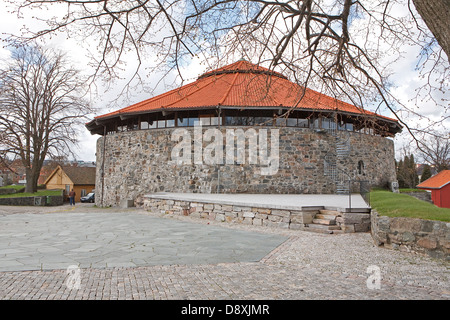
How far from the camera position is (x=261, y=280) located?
369 centimetres

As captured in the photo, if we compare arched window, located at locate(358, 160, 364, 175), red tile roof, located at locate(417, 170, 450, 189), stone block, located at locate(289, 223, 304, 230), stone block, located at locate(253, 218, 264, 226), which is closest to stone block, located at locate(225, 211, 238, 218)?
stone block, located at locate(253, 218, 264, 226)

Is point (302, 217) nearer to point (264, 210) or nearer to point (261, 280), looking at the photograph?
point (264, 210)

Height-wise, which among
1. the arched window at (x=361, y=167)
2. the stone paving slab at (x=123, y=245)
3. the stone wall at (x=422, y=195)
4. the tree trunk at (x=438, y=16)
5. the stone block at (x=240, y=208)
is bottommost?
the stone wall at (x=422, y=195)

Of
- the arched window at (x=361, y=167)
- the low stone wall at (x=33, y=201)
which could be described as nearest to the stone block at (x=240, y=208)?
the arched window at (x=361, y=167)

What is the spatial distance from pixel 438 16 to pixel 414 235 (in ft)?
12.1

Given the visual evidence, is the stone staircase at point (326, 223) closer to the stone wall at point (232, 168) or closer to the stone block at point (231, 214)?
the stone block at point (231, 214)

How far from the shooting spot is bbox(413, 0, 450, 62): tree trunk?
2.71 meters

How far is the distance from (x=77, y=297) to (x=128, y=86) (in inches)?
126

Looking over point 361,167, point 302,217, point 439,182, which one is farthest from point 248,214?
point 439,182

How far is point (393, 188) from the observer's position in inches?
642

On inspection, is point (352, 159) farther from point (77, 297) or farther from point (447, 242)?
point (77, 297)

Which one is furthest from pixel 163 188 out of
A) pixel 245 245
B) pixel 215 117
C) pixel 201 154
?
pixel 245 245

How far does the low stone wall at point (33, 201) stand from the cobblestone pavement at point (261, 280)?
1984 centimetres

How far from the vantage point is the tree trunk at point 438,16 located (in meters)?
2.71
